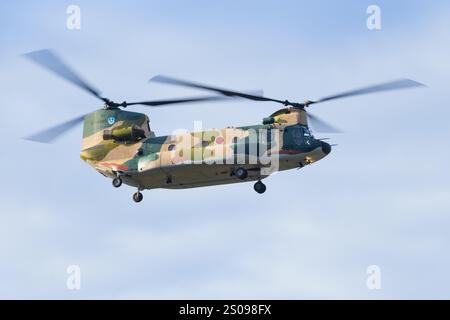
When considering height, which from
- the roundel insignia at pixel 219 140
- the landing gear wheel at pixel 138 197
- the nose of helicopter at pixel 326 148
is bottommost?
the landing gear wheel at pixel 138 197

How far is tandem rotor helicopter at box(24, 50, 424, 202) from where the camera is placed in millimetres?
67188

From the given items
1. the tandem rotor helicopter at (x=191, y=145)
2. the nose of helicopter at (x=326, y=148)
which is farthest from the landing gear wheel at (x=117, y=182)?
the nose of helicopter at (x=326, y=148)

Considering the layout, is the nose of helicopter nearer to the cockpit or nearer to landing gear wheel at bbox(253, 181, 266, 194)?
the cockpit

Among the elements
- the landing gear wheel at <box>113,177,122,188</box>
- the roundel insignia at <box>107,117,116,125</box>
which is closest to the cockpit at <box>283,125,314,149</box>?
the landing gear wheel at <box>113,177,122,188</box>

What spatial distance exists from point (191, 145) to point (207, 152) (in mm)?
1322

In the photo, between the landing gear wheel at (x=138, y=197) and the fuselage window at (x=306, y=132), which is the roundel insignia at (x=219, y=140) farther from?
the landing gear wheel at (x=138, y=197)

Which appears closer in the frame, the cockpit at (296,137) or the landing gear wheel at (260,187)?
the cockpit at (296,137)

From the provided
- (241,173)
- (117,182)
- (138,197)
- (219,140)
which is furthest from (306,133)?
(117,182)

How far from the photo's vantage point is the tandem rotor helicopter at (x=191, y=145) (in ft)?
220

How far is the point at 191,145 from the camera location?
68438mm

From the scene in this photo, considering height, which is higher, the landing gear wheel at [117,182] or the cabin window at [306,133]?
the cabin window at [306,133]

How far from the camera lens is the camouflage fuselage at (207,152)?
6712 cm
